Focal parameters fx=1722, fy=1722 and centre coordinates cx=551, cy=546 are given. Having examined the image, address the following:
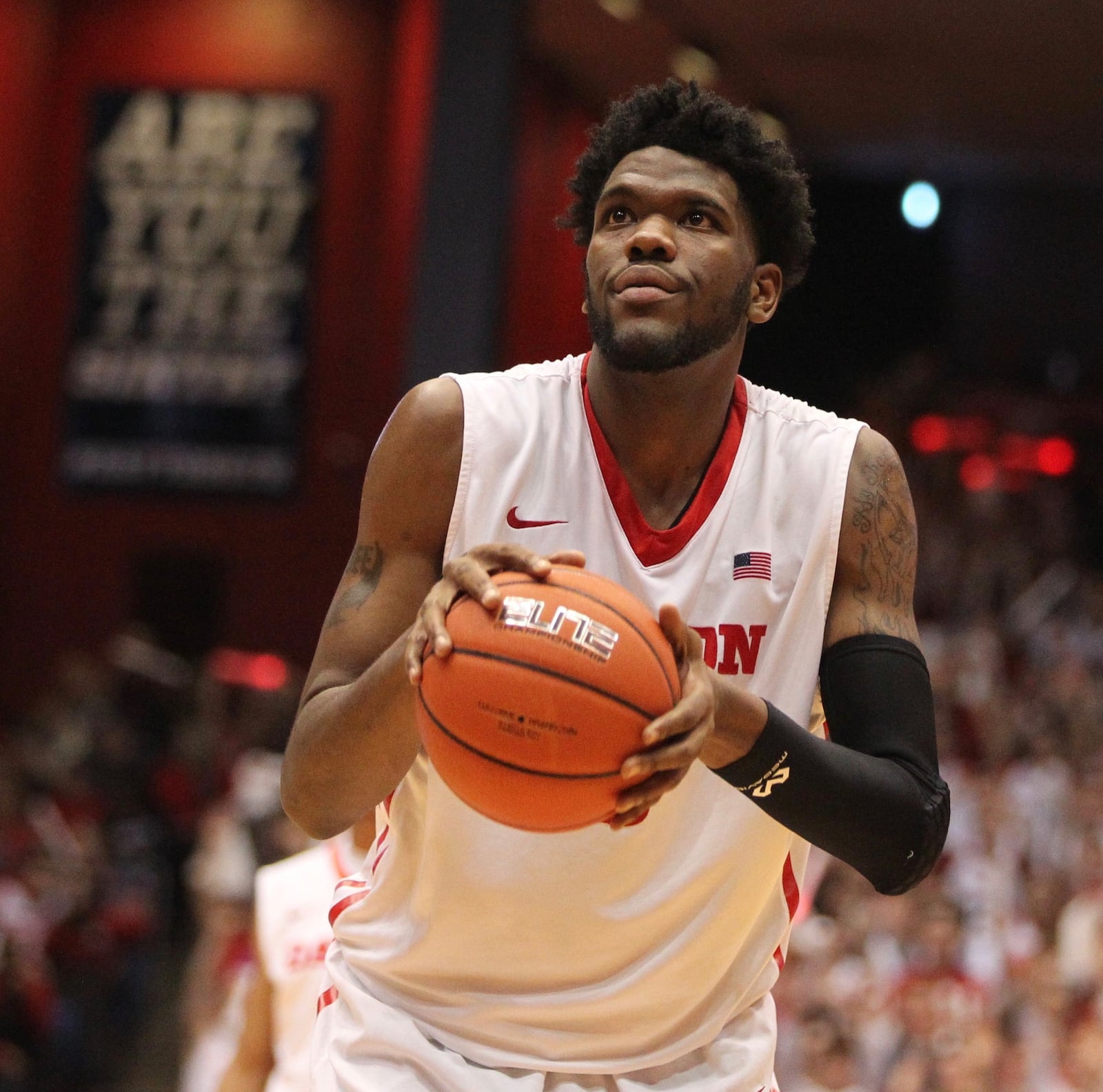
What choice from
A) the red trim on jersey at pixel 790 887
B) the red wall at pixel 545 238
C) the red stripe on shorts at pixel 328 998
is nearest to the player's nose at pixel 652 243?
the red trim on jersey at pixel 790 887

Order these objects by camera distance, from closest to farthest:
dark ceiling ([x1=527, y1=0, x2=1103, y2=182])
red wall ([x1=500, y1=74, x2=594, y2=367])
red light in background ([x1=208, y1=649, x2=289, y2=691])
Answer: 1. red light in background ([x1=208, y1=649, x2=289, y2=691])
2. dark ceiling ([x1=527, y1=0, x2=1103, y2=182])
3. red wall ([x1=500, y1=74, x2=594, y2=367])

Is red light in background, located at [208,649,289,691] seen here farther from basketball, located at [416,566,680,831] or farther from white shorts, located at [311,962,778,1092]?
basketball, located at [416,566,680,831]

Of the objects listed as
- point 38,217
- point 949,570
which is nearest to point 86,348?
point 38,217

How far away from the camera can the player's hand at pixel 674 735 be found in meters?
1.98

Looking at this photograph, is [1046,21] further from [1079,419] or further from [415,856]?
[415,856]

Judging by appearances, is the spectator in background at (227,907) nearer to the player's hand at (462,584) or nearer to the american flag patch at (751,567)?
the american flag patch at (751,567)

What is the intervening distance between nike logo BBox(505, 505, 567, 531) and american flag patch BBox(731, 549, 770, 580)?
11.1 inches

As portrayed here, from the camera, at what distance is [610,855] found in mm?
2504

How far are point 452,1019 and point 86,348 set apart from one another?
1110 cm

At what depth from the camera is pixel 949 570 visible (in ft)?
42.9

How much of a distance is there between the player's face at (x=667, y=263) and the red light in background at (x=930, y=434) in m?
12.4

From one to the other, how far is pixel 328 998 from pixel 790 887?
76cm

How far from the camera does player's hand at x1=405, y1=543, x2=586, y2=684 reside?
81.9 inches

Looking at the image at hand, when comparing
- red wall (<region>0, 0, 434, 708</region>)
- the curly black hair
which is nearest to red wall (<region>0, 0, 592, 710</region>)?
red wall (<region>0, 0, 434, 708</region>)
